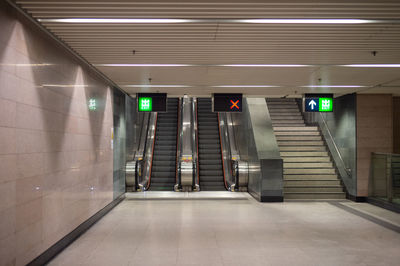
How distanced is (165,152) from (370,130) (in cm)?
726

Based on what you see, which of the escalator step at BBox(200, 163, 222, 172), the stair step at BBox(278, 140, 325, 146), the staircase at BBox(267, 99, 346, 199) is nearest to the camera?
the staircase at BBox(267, 99, 346, 199)

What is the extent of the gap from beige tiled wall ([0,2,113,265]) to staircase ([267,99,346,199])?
647cm

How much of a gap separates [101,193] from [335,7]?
232 inches

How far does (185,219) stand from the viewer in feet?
24.1

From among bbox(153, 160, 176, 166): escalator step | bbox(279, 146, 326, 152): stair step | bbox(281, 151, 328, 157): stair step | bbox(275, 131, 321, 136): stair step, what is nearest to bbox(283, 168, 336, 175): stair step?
bbox(281, 151, 328, 157): stair step

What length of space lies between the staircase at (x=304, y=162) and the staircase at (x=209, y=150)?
237 cm

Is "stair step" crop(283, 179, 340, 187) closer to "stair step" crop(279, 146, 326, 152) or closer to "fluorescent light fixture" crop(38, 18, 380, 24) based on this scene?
"stair step" crop(279, 146, 326, 152)

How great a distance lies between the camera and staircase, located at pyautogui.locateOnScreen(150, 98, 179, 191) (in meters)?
12.2

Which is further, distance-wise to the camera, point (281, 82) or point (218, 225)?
point (281, 82)

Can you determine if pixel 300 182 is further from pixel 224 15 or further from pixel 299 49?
pixel 224 15

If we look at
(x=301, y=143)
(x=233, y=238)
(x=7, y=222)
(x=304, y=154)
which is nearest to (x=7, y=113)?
(x=7, y=222)

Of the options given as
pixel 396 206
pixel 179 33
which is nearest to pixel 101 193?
pixel 179 33

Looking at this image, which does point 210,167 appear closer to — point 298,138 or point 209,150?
point 209,150

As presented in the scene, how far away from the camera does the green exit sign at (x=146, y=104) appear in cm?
884
